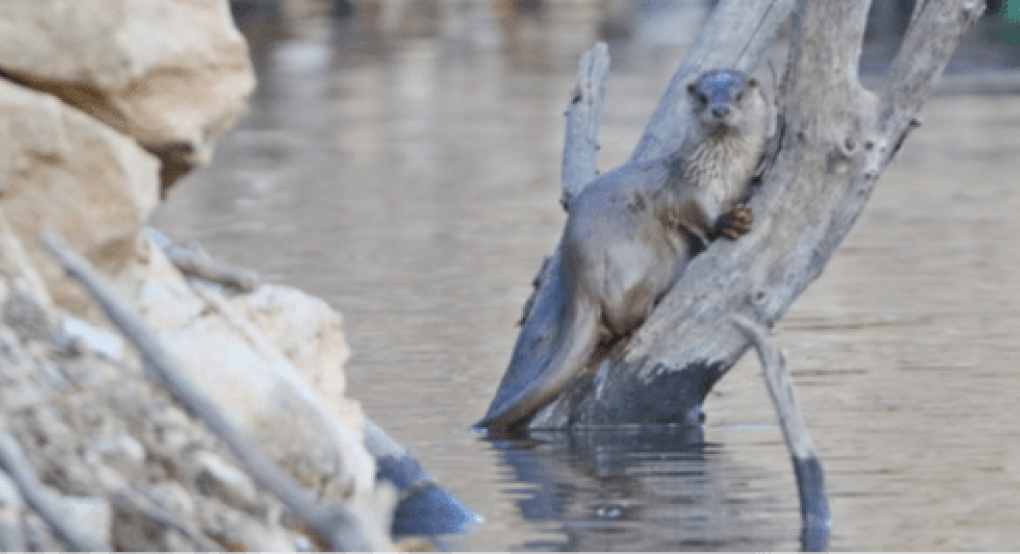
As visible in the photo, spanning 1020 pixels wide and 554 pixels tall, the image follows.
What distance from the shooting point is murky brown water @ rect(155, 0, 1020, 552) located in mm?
5527

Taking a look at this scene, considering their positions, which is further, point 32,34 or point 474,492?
point 474,492

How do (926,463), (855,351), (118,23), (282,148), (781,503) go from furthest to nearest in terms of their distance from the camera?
(282,148) → (855,351) → (926,463) → (781,503) → (118,23)

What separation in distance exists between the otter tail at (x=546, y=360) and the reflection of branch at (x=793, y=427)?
1.57m

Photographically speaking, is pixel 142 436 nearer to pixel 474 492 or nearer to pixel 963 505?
pixel 474 492

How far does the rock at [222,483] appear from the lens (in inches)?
170

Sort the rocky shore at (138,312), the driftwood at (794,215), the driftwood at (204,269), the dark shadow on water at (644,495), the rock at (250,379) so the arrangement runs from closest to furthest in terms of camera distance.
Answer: the rocky shore at (138,312) → the rock at (250,379) → the driftwood at (204,269) → the dark shadow on water at (644,495) → the driftwood at (794,215)

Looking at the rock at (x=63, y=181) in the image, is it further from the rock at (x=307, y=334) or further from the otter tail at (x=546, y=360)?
the otter tail at (x=546, y=360)

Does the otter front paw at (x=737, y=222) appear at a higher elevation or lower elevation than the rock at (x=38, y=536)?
higher

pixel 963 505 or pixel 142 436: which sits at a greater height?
pixel 963 505

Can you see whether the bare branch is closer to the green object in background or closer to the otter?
the otter

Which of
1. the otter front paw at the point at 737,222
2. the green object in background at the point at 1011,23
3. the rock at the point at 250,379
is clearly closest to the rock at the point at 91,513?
the rock at the point at 250,379

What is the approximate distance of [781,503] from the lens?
18.2 ft

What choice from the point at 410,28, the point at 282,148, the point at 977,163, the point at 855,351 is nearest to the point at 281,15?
the point at 410,28

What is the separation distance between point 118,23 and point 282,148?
13305 mm
